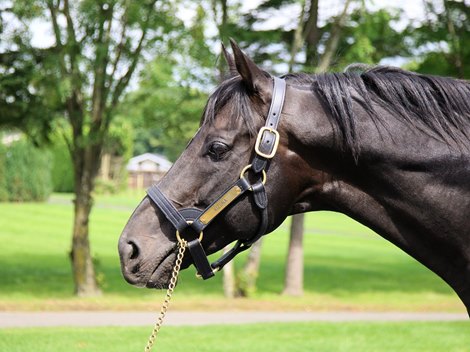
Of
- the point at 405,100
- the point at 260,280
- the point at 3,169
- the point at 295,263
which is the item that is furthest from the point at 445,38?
the point at 3,169

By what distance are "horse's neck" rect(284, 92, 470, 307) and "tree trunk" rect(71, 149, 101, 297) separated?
39.0 ft

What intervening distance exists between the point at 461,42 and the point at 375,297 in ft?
19.0

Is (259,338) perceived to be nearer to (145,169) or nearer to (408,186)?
(408,186)

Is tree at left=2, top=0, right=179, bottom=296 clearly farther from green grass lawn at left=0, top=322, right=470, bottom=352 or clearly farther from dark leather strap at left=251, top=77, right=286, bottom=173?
dark leather strap at left=251, top=77, right=286, bottom=173

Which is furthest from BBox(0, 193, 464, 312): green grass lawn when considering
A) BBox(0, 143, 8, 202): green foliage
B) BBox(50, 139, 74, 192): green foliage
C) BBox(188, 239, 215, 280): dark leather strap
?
BBox(50, 139, 74, 192): green foliage

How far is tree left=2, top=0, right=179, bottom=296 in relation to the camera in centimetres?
1335

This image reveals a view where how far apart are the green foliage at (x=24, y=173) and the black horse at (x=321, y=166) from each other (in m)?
45.3

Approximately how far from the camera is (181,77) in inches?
560

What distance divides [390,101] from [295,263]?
42.2 ft

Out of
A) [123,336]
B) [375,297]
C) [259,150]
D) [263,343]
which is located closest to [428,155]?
[259,150]

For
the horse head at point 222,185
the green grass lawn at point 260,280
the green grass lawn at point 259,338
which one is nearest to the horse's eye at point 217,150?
the horse head at point 222,185

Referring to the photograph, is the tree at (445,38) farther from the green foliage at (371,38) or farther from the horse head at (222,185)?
the horse head at (222,185)

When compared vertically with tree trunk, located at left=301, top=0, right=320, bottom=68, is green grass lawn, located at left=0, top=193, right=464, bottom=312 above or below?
below

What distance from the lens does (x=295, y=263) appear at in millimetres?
15648
